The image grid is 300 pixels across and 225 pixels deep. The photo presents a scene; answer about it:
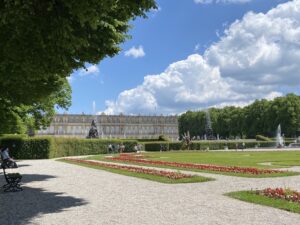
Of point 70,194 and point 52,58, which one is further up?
point 52,58

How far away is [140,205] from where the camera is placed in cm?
1150

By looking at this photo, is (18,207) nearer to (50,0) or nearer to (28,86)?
(28,86)

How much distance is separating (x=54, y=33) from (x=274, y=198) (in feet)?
22.9

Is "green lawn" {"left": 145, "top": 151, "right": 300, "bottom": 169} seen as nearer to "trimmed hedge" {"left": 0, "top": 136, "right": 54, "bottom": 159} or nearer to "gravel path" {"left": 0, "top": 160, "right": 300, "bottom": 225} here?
"gravel path" {"left": 0, "top": 160, "right": 300, "bottom": 225}

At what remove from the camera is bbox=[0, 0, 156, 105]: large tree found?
8.82 m

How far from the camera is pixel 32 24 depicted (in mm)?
9266

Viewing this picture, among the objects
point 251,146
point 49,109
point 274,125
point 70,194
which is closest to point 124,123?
point 274,125

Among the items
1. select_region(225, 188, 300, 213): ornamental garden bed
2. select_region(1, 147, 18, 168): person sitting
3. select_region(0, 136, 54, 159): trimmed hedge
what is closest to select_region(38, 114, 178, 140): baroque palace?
select_region(0, 136, 54, 159): trimmed hedge

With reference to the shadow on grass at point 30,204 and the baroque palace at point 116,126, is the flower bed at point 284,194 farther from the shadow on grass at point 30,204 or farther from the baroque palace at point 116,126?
the baroque palace at point 116,126

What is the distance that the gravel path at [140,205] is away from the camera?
372 inches

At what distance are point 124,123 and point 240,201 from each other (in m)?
173

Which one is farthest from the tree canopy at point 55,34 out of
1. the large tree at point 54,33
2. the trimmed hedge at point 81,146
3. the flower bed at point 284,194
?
the trimmed hedge at point 81,146

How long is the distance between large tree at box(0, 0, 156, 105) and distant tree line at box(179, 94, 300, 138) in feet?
351

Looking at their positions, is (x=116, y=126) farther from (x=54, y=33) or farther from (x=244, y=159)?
(x=54, y=33)
